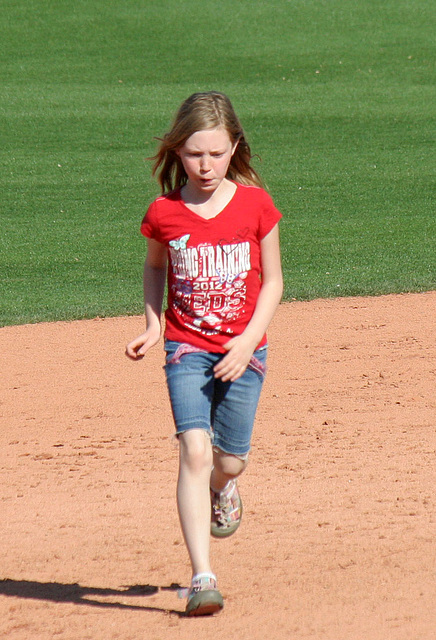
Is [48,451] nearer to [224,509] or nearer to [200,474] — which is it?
[224,509]

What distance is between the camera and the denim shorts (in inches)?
155

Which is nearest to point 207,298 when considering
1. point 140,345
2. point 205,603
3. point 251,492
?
point 140,345

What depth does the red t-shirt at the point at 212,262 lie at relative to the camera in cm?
396

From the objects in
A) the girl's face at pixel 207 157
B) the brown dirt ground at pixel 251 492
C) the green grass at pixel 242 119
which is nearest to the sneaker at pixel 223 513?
the brown dirt ground at pixel 251 492

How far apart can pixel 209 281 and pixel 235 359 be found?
14.6 inches

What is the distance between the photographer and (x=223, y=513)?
4473mm

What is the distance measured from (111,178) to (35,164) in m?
1.84

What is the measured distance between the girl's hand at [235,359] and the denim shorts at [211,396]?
0.15 meters

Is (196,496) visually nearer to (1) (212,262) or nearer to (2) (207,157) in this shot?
(1) (212,262)

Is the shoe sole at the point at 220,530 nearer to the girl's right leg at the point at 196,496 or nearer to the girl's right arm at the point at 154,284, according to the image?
the girl's right leg at the point at 196,496

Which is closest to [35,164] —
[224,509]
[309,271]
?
[309,271]

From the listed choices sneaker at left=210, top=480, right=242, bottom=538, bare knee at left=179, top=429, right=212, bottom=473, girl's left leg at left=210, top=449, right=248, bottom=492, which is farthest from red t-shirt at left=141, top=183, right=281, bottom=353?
sneaker at left=210, top=480, right=242, bottom=538

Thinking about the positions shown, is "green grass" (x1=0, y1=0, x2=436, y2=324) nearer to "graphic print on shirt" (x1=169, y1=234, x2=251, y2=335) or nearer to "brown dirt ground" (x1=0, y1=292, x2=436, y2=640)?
"brown dirt ground" (x1=0, y1=292, x2=436, y2=640)

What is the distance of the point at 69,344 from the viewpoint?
862 centimetres
